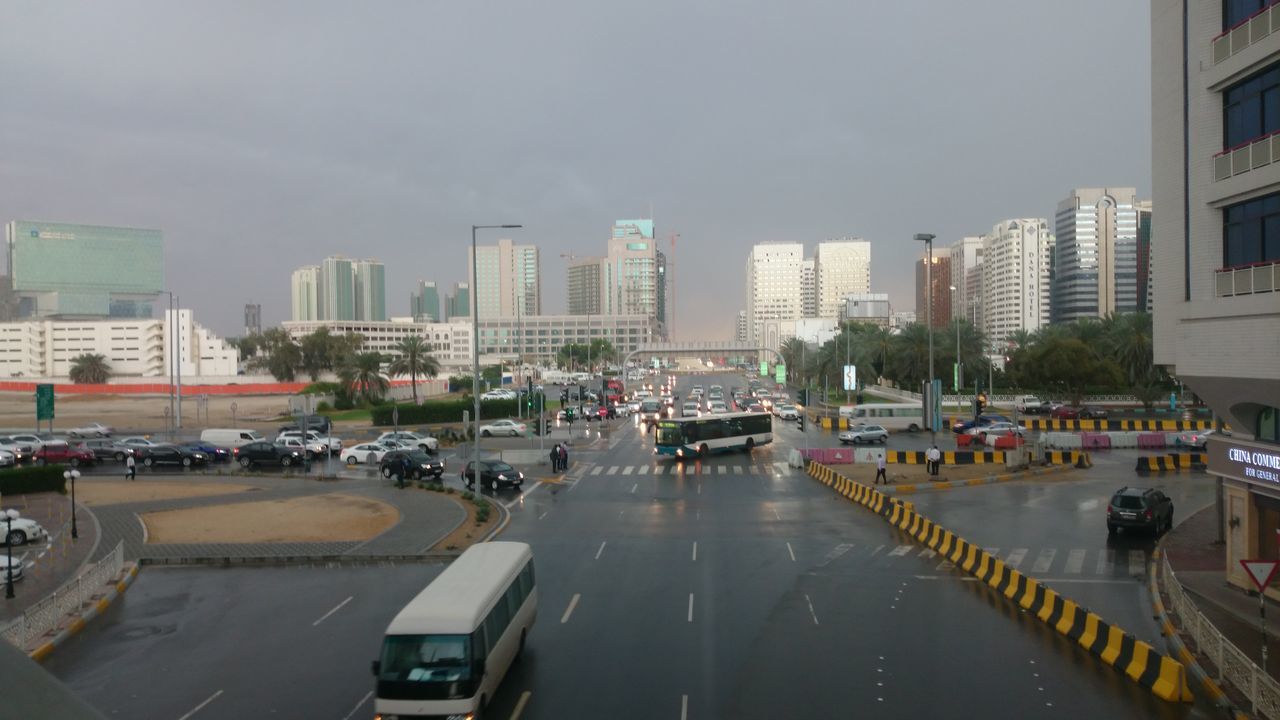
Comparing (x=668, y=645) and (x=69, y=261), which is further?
(x=69, y=261)

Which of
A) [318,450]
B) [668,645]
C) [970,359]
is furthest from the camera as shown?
[970,359]

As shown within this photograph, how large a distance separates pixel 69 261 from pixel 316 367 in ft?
369

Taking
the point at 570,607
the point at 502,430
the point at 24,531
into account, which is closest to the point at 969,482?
the point at 570,607

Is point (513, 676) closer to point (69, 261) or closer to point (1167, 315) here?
point (1167, 315)

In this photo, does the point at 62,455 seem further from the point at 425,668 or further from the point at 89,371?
the point at 89,371

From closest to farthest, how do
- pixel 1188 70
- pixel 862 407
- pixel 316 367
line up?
pixel 1188 70, pixel 862 407, pixel 316 367

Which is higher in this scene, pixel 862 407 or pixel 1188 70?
pixel 1188 70

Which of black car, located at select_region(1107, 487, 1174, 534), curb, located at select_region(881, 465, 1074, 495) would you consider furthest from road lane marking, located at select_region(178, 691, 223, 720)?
curb, located at select_region(881, 465, 1074, 495)

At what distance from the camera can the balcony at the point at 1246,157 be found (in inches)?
678

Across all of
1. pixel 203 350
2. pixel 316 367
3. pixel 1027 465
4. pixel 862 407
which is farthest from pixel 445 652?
pixel 203 350

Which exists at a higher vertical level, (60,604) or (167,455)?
(60,604)

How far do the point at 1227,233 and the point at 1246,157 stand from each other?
1.71m

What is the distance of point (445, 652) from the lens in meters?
11.3

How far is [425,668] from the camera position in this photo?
11.2 metres
